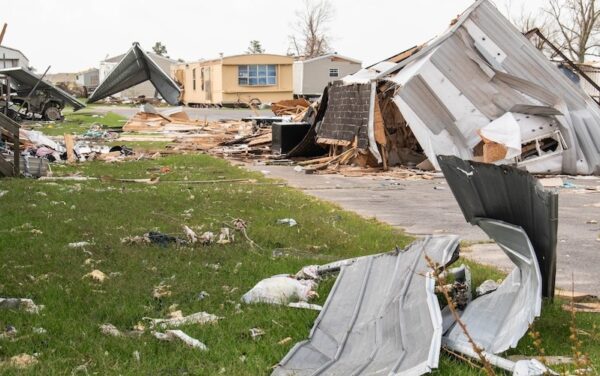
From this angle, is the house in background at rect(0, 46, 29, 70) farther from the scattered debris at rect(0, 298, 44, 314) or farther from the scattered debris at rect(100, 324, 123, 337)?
the scattered debris at rect(100, 324, 123, 337)

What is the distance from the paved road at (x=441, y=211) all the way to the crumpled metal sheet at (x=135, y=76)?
16.2 metres

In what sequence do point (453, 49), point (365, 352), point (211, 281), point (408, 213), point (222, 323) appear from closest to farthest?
point (365, 352), point (222, 323), point (211, 281), point (408, 213), point (453, 49)

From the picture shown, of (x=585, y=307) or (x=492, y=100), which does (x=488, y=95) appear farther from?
(x=585, y=307)

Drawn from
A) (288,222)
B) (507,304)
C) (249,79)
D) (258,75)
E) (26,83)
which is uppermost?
(258,75)

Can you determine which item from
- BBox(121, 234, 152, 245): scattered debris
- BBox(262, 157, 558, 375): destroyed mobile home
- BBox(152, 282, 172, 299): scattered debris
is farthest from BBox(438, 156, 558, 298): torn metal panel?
BBox(121, 234, 152, 245): scattered debris

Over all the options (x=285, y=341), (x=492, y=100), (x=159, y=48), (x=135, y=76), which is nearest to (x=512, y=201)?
(x=285, y=341)

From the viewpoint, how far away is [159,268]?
644cm

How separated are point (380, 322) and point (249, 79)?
4756 centimetres

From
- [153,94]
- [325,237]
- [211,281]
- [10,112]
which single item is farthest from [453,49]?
[153,94]

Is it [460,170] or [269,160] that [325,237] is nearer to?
[460,170]

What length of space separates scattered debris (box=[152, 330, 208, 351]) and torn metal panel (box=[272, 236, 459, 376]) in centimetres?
54

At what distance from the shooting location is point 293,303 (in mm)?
5316

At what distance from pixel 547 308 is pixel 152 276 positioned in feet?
9.92

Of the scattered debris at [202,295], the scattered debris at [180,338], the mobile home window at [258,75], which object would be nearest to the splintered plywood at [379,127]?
the scattered debris at [202,295]
